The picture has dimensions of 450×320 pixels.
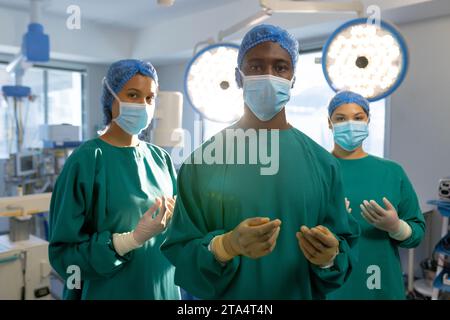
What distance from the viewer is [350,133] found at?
1.51 m

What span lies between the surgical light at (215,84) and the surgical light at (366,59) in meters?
0.49

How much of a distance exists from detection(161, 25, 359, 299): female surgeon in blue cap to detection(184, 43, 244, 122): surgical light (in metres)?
0.95

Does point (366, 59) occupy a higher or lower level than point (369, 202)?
higher

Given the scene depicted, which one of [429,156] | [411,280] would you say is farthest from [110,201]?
[429,156]

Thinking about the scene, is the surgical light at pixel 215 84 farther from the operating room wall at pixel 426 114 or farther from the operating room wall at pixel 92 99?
the operating room wall at pixel 92 99

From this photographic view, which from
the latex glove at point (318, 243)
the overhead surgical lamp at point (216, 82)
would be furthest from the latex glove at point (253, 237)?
the overhead surgical lamp at point (216, 82)

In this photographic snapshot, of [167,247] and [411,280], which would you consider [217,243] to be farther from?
[411,280]

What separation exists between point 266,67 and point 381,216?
28.4 inches

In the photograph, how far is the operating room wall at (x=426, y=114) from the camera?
294cm

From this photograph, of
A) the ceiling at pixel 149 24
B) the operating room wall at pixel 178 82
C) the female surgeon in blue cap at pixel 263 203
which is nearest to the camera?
the female surgeon in blue cap at pixel 263 203

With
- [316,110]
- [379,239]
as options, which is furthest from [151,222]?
[316,110]

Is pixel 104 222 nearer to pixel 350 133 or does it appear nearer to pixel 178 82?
pixel 350 133

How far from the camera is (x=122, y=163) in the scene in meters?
1.28

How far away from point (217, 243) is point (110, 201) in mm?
557
